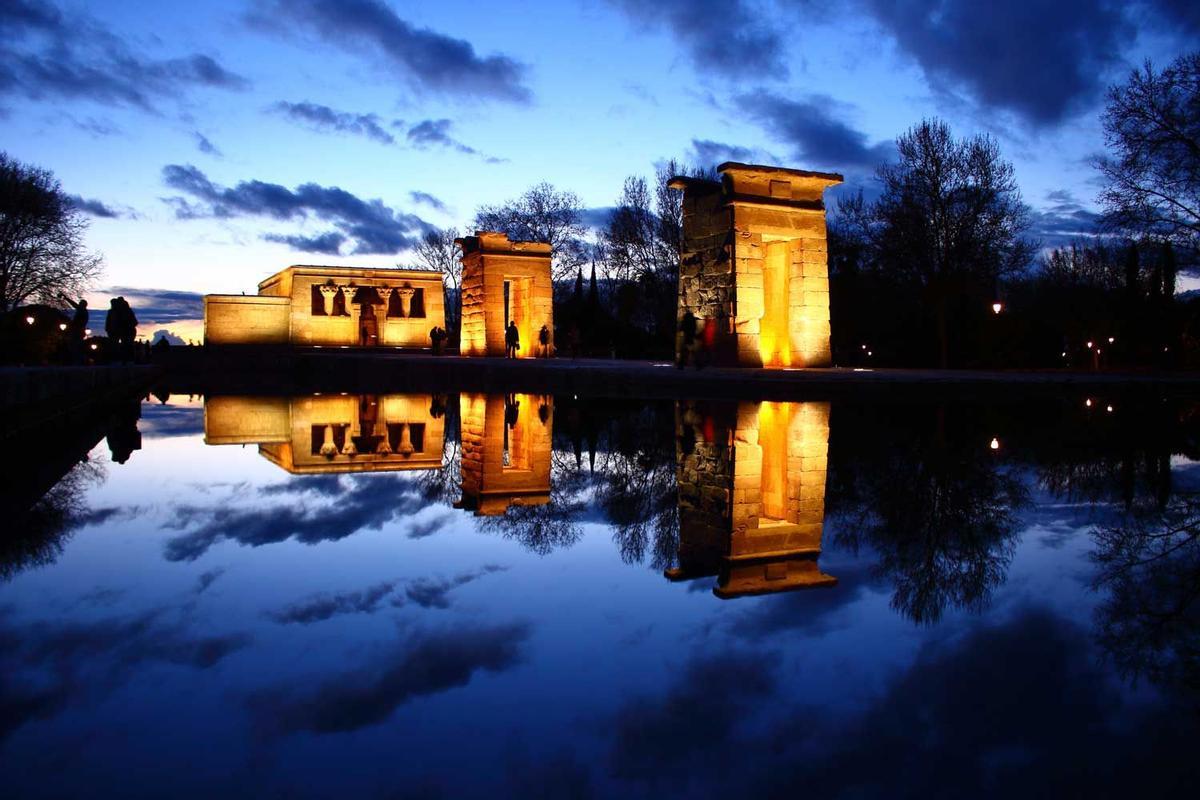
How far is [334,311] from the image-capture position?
43.5 meters

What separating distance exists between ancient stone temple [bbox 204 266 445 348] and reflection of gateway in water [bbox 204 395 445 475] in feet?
86.6

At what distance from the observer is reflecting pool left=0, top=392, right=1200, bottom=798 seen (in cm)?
182

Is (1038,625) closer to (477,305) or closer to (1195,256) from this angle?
(1195,256)

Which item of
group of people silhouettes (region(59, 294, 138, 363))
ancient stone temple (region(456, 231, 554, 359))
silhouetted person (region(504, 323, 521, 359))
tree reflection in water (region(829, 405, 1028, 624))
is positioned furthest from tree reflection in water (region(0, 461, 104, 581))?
ancient stone temple (region(456, 231, 554, 359))

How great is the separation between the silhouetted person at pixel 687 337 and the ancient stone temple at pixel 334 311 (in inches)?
1015

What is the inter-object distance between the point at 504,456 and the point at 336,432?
10.4ft

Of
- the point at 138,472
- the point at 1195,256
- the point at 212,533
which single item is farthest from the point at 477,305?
the point at 212,533

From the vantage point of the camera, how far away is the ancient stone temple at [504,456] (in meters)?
5.77

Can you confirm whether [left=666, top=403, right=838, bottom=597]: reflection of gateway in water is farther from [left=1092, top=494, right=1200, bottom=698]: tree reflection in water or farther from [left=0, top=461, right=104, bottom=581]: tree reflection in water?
[left=0, top=461, right=104, bottom=581]: tree reflection in water

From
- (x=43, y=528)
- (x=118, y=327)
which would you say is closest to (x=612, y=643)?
(x=43, y=528)

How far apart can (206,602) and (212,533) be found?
1.42 m

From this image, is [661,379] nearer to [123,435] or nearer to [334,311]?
[123,435]

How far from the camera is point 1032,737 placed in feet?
6.41

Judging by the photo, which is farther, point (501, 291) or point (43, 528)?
point (501, 291)
